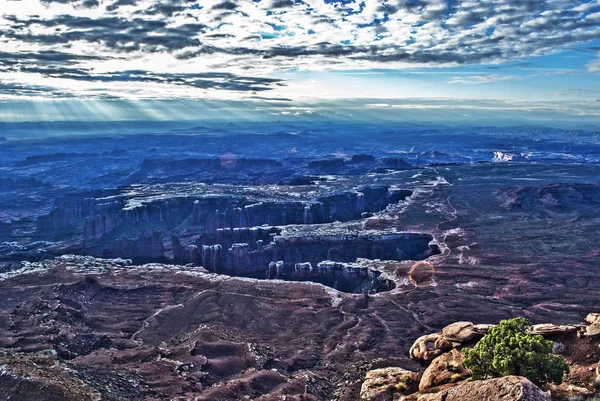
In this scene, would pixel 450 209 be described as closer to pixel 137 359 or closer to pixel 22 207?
pixel 137 359

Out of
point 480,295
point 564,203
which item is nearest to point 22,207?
point 480,295

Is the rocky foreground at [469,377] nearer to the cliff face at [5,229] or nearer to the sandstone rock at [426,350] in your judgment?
the sandstone rock at [426,350]

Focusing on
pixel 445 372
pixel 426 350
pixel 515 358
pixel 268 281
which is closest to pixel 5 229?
pixel 268 281

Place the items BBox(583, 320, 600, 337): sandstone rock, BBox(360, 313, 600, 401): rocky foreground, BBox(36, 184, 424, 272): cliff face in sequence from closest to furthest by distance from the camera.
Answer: BBox(360, 313, 600, 401): rocky foreground → BBox(583, 320, 600, 337): sandstone rock → BBox(36, 184, 424, 272): cliff face

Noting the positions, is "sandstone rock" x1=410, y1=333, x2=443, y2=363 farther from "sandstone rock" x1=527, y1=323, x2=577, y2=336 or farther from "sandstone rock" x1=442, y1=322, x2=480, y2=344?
"sandstone rock" x1=527, y1=323, x2=577, y2=336

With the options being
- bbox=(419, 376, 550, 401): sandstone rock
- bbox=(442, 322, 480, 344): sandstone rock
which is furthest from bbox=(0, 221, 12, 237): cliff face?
bbox=(419, 376, 550, 401): sandstone rock
